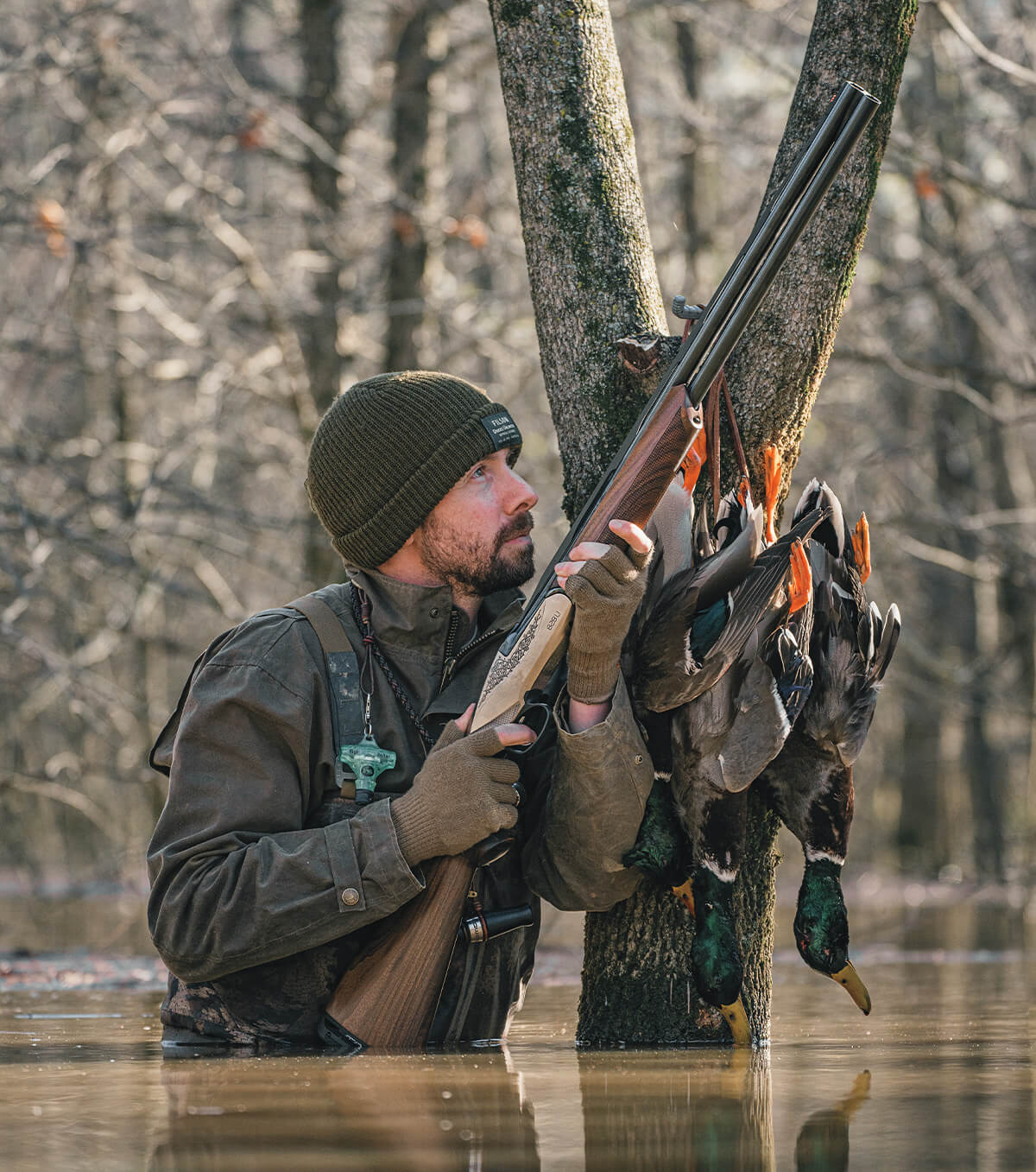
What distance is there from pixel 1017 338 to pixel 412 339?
7.15m

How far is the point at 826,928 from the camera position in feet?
15.0

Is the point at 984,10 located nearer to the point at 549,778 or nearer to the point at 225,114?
the point at 225,114

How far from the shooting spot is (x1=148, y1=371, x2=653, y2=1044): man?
4.46m

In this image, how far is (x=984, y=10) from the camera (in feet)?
56.3

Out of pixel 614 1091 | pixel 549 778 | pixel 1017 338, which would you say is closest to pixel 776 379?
pixel 549 778

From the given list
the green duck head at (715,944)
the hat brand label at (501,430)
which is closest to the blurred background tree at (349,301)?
the hat brand label at (501,430)

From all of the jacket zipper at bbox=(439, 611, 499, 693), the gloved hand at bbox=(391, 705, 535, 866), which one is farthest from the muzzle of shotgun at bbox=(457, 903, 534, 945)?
the jacket zipper at bbox=(439, 611, 499, 693)

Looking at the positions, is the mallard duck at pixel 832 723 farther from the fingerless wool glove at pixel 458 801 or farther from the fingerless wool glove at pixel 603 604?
the fingerless wool glove at pixel 458 801

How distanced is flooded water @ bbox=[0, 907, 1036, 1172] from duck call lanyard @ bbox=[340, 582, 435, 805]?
2.51 ft

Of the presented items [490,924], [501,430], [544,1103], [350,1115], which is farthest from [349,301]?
[350,1115]

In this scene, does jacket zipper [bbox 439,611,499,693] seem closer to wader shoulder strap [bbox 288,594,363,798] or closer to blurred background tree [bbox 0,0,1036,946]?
wader shoulder strap [bbox 288,594,363,798]

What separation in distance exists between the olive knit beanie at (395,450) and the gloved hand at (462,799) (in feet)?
2.67

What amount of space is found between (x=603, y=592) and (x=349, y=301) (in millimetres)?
9445

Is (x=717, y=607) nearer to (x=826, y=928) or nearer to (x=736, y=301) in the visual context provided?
(x=736, y=301)
